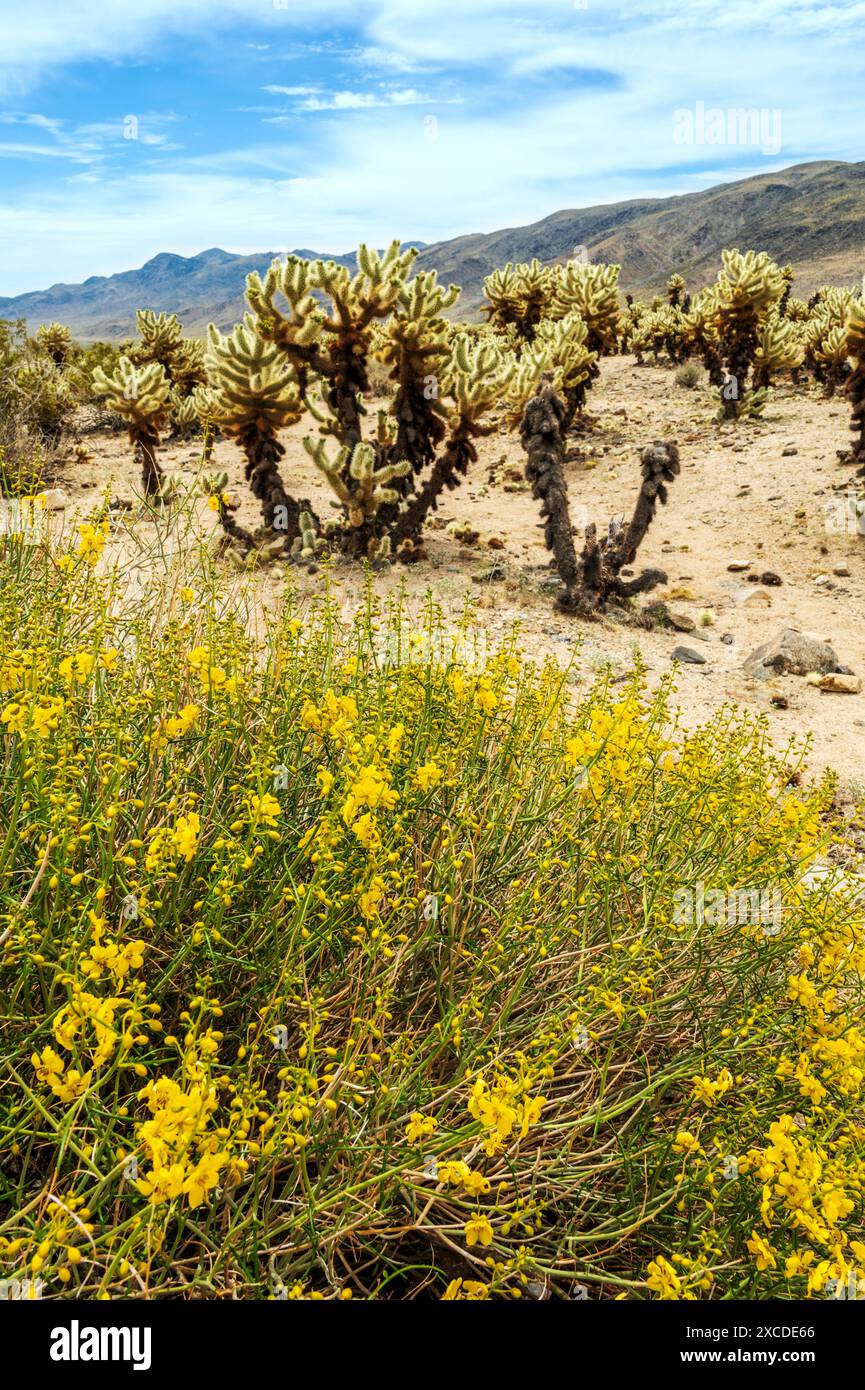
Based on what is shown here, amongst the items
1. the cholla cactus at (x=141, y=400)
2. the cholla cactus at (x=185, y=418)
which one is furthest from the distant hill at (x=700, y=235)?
the cholla cactus at (x=141, y=400)

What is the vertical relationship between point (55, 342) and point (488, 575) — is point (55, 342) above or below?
above

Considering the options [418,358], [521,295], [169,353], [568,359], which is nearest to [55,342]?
[169,353]

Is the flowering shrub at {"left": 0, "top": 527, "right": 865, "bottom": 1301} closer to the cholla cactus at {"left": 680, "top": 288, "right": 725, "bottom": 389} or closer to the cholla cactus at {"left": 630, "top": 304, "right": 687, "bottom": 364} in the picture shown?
the cholla cactus at {"left": 680, "top": 288, "right": 725, "bottom": 389}

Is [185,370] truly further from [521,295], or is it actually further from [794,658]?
[794,658]

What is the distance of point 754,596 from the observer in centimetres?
825

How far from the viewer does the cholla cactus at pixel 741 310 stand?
14508 millimetres

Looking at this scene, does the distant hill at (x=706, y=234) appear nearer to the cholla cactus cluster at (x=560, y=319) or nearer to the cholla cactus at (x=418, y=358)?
the cholla cactus cluster at (x=560, y=319)

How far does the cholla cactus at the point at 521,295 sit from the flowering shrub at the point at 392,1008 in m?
17.7

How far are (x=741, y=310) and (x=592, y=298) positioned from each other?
289 centimetres

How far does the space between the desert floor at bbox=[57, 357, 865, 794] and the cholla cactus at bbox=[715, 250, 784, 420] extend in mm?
605

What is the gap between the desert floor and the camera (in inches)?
241

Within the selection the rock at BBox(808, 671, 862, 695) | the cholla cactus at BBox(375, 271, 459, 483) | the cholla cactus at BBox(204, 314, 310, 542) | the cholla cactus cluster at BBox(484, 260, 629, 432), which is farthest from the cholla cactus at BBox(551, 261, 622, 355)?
the rock at BBox(808, 671, 862, 695)
